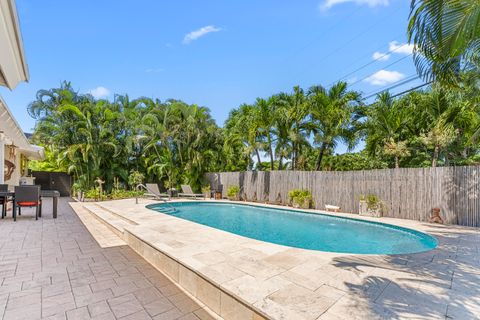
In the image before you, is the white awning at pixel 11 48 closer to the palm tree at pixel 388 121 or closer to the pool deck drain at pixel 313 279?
the pool deck drain at pixel 313 279

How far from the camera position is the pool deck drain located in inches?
88.4

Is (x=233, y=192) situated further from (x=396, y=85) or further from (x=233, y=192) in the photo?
(x=396, y=85)

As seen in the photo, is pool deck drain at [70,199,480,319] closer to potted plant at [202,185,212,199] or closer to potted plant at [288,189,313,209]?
potted plant at [288,189,313,209]

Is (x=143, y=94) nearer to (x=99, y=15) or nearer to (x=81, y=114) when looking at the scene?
(x=81, y=114)

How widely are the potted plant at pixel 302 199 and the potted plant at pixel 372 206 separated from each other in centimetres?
243

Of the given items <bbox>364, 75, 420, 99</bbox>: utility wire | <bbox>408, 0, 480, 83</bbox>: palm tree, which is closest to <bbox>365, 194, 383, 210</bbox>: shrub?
<bbox>408, 0, 480, 83</bbox>: palm tree

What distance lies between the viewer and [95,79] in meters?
17.4

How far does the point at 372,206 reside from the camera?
29.3 feet

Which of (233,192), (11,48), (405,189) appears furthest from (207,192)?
(11,48)

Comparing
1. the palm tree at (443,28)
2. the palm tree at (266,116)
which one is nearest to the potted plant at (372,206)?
the palm tree at (266,116)

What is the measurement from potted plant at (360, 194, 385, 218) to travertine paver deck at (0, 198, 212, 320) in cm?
815

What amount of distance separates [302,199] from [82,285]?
951 centimetres

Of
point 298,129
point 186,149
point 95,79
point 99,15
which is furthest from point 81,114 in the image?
point 298,129

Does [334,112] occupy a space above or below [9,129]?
above
